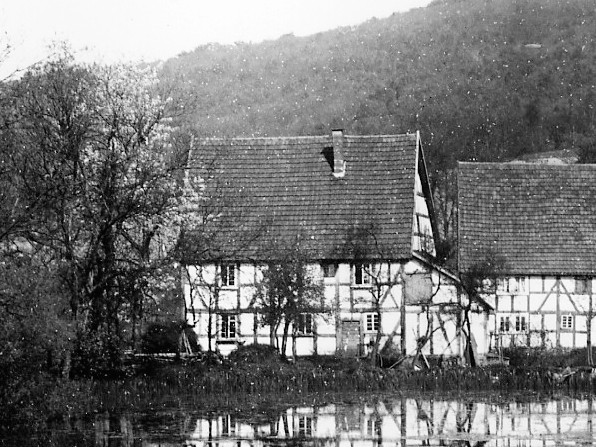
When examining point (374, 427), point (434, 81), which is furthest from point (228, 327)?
point (434, 81)

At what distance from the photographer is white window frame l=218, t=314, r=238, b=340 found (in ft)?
174

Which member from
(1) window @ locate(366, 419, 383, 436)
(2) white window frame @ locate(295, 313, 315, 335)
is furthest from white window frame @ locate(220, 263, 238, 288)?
(1) window @ locate(366, 419, 383, 436)

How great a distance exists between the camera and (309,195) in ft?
182

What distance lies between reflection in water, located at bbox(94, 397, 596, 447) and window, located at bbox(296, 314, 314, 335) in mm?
9562

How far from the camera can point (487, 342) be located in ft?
176

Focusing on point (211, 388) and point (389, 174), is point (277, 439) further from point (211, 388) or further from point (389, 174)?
point (389, 174)

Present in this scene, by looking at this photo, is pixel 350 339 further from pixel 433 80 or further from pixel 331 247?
pixel 433 80

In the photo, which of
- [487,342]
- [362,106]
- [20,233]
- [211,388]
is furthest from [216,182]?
[362,106]

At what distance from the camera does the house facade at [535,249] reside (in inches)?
2200

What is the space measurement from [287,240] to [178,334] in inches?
281

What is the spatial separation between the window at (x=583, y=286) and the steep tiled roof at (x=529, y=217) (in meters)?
0.51

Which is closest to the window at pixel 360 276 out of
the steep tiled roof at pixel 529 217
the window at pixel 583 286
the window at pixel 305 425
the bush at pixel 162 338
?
the steep tiled roof at pixel 529 217

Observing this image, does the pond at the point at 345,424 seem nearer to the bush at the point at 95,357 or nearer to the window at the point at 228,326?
the bush at the point at 95,357

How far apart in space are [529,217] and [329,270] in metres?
9.83
